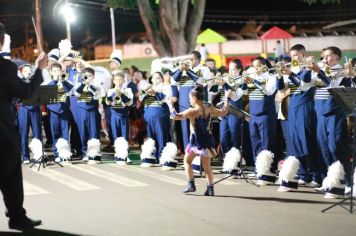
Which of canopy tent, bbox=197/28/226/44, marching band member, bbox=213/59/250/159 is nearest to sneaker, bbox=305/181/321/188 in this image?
marching band member, bbox=213/59/250/159

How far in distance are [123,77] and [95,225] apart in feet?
21.3

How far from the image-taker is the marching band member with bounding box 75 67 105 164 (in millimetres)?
13812

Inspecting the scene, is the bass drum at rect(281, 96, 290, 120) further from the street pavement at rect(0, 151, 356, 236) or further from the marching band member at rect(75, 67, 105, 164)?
the marching band member at rect(75, 67, 105, 164)

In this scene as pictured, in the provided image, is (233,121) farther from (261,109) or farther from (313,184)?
(313,184)

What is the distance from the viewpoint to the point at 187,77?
43.0ft

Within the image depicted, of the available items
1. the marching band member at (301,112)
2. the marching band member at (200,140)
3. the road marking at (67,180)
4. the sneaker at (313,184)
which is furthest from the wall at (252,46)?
the marching band member at (200,140)

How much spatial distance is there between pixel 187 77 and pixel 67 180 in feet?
10.8

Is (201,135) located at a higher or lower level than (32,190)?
higher

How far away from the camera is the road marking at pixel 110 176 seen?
1098 centimetres

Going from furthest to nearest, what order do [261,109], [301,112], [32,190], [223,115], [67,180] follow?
[67,180] < [261,109] < [32,190] < [301,112] < [223,115]

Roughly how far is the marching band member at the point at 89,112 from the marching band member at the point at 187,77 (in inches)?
73.6

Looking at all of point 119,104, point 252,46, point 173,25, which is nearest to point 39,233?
point 119,104

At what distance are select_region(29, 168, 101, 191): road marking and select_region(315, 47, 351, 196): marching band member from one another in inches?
146

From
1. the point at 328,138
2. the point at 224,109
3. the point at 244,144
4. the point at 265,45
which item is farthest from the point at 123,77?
the point at 265,45
